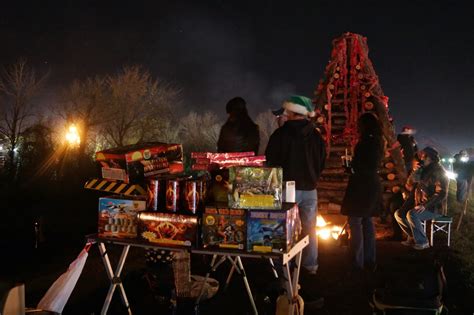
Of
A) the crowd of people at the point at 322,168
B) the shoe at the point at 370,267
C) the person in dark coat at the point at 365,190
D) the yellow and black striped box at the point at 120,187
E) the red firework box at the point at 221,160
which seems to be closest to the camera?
the yellow and black striped box at the point at 120,187

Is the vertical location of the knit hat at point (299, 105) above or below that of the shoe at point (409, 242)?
above

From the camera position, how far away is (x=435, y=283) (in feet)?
14.4

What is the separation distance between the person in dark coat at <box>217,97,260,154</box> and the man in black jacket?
56 centimetres

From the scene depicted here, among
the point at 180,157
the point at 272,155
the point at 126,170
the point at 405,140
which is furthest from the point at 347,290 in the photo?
the point at 405,140

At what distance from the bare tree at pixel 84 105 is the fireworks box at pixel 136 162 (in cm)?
2947

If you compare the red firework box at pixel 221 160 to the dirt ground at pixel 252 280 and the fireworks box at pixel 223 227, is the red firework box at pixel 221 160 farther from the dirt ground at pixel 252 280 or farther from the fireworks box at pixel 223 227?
the dirt ground at pixel 252 280

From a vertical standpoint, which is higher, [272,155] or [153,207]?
[272,155]

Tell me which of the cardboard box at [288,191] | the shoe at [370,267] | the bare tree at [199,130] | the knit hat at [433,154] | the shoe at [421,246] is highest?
the bare tree at [199,130]

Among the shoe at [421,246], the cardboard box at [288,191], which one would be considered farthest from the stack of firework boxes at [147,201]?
the shoe at [421,246]

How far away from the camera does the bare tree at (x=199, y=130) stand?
5567cm

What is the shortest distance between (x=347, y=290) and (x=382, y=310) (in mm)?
1899

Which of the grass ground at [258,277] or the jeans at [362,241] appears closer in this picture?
the grass ground at [258,277]

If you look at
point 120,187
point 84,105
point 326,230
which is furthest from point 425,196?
point 84,105

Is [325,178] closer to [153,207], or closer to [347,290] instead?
[347,290]
